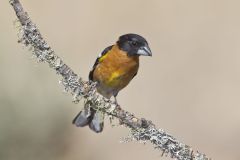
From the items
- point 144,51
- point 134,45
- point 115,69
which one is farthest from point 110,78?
point 144,51

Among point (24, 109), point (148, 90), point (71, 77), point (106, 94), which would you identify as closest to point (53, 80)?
point (24, 109)

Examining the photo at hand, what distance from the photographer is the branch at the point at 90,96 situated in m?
2.54

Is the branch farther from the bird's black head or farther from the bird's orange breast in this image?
the bird's orange breast

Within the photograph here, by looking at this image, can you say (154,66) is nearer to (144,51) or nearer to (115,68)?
(115,68)

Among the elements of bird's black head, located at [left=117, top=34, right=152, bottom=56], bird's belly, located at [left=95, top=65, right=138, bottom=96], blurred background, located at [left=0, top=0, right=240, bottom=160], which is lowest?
bird's belly, located at [left=95, top=65, right=138, bottom=96]


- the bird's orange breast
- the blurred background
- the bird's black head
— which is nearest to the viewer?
the bird's black head

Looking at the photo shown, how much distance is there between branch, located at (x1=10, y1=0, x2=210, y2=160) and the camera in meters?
2.54

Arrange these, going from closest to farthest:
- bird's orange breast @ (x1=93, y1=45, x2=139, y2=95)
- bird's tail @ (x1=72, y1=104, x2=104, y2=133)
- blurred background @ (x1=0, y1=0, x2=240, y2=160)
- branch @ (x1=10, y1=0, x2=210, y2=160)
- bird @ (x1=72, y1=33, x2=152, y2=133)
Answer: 1. branch @ (x1=10, y1=0, x2=210, y2=160)
2. bird's tail @ (x1=72, y1=104, x2=104, y2=133)
3. bird @ (x1=72, y1=33, x2=152, y2=133)
4. bird's orange breast @ (x1=93, y1=45, x2=139, y2=95)
5. blurred background @ (x1=0, y1=0, x2=240, y2=160)

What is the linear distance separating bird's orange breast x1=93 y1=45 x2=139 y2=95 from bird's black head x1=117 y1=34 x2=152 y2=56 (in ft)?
0.21

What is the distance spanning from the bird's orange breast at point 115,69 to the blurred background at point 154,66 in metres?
2.27

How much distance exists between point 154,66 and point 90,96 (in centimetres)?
731

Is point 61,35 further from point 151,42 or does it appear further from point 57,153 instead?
point 57,153

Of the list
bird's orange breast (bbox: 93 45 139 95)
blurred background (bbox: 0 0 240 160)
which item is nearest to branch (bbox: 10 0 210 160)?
bird's orange breast (bbox: 93 45 139 95)

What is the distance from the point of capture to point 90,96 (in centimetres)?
277
